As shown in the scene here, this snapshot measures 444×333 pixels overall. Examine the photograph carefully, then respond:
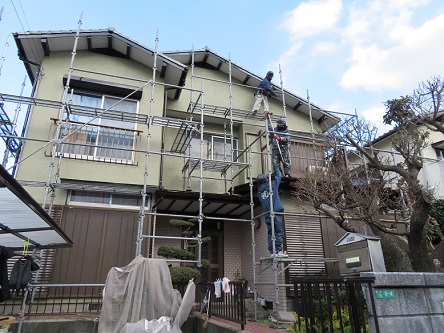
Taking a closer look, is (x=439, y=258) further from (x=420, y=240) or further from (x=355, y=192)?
(x=355, y=192)

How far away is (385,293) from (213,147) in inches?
349

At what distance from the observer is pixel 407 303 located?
3.97 metres

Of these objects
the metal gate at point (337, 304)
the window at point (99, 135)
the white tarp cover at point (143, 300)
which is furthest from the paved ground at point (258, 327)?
the window at point (99, 135)

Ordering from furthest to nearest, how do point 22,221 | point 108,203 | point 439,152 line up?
point 439,152
point 108,203
point 22,221

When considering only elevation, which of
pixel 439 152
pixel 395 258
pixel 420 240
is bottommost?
pixel 395 258

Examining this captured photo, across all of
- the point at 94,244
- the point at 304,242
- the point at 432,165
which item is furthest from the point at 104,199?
the point at 432,165

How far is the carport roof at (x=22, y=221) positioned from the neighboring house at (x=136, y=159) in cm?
179

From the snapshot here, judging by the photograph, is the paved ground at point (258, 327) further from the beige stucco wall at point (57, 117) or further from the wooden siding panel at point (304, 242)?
the beige stucco wall at point (57, 117)

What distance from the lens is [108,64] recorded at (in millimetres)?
10883

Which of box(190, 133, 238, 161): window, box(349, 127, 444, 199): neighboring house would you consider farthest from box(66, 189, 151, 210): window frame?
box(349, 127, 444, 199): neighboring house

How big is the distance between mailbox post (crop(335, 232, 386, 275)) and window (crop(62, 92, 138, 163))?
6.46 metres

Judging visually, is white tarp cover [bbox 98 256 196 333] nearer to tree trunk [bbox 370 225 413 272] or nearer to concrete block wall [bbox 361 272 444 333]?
concrete block wall [bbox 361 272 444 333]

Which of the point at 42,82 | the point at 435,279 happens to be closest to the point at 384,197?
the point at 435,279

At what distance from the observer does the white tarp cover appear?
602 cm
